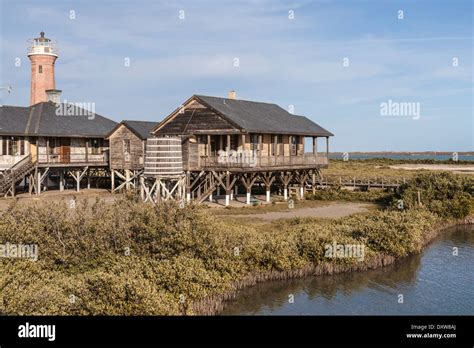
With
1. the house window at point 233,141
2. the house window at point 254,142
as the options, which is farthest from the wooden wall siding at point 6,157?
the house window at point 254,142

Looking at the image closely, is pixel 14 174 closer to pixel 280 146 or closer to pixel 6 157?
pixel 6 157

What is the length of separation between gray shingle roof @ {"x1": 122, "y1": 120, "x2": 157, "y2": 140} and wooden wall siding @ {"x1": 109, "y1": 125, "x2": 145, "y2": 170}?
1.22 ft

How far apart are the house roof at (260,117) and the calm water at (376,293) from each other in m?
15.8

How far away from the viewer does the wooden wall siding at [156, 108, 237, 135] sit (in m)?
34.0

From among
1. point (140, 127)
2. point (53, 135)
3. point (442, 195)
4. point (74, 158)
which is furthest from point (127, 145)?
point (442, 195)

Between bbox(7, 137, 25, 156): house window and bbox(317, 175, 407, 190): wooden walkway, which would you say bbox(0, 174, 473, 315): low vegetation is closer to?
bbox(7, 137, 25, 156): house window

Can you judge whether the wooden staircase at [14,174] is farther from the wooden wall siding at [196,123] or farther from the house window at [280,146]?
the house window at [280,146]

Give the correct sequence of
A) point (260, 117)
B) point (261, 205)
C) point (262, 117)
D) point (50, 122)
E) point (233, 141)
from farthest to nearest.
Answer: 1. point (50, 122)
2. point (262, 117)
3. point (260, 117)
4. point (233, 141)
5. point (261, 205)

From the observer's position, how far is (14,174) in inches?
1409

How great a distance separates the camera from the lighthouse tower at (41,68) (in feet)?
155

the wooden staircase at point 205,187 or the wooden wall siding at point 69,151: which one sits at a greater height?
the wooden wall siding at point 69,151

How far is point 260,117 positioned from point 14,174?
18080 millimetres

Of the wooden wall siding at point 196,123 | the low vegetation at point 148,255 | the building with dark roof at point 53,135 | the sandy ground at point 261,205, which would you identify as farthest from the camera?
the building with dark roof at point 53,135
